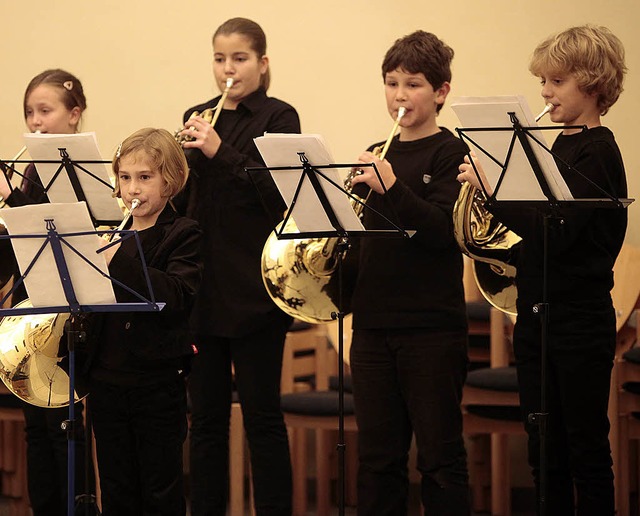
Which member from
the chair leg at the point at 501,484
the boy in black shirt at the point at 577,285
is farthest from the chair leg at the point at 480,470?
the boy in black shirt at the point at 577,285

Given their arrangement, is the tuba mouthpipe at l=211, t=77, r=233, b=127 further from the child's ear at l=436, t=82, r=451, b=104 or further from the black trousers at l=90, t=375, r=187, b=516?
the black trousers at l=90, t=375, r=187, b=516

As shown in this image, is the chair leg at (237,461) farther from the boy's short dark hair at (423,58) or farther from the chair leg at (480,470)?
the boy's short dark hair at (423,58)

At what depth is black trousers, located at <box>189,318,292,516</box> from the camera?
10.5ft

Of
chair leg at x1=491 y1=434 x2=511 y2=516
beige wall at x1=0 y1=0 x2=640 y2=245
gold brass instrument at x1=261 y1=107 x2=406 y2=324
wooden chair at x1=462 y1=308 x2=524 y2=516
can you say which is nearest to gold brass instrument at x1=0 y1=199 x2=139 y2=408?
gold brass instrument at x1=261 y1=107 x2=406 y2=324

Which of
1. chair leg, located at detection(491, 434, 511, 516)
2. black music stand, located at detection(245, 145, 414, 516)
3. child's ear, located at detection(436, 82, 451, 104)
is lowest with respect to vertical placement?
chair leg, located at detection(491, 434, 511, 516)

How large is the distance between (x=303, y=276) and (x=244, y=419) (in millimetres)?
457

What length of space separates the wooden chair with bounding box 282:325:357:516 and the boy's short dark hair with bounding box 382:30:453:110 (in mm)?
1264

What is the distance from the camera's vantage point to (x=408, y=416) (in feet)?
9.84

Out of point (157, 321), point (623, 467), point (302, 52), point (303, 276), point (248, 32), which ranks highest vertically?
point (302, 52)

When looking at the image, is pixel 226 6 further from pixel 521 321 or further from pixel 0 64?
pixel 521 321

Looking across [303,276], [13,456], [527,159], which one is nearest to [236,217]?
[303,276]

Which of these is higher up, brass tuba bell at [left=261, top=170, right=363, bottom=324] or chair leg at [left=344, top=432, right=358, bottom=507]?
brass tuba bell at [left=261, top=170, right=363, bottom=324]

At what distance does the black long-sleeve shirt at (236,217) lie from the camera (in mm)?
3215

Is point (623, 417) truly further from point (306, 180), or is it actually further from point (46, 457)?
point (46, 457)
